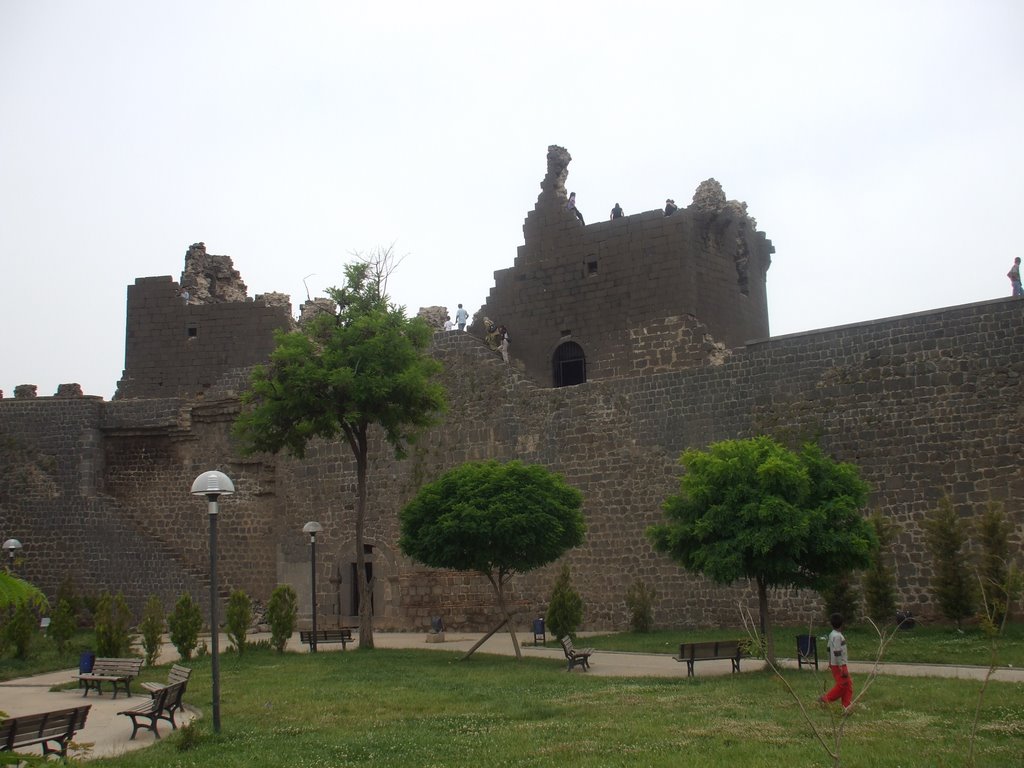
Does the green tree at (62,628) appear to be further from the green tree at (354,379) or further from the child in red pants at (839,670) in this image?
the child in red pants at (839,670)

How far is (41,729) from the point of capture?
951 cm

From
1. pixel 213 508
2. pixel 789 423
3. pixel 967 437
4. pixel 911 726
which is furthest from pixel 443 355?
pixel 911 726

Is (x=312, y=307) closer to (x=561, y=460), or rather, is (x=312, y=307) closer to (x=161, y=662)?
(x=561, y=460)

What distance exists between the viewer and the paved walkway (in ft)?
39.0

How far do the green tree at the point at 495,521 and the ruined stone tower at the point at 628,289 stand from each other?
6344 mm

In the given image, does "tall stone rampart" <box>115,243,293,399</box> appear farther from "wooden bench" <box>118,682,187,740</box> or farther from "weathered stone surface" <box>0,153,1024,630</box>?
"wooden bench" <box>118,682,187,740</box>

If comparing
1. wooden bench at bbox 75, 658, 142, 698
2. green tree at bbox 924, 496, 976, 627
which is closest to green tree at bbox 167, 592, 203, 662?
wooden bench at bbox 75, 658, 142, 698

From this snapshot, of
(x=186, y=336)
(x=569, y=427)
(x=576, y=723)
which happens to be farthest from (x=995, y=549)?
(x=186, y=336)

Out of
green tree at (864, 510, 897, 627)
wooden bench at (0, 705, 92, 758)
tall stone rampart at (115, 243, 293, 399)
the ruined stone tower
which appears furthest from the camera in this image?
tall stone rampart at (115, 243, 293, 399)

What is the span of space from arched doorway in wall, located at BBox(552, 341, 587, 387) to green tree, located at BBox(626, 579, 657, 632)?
5.86m

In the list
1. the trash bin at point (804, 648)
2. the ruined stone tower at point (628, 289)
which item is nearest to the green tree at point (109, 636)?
the trash bin at point (804, 648)

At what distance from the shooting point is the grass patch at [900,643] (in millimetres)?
15125

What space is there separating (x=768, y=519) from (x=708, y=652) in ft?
6.67

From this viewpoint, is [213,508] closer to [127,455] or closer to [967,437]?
[967,437]
